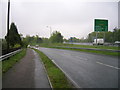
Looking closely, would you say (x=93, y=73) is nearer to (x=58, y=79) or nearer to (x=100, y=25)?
(x=58, y=79)

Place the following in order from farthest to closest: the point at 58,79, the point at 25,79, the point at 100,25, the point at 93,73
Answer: the point at 100,25 < the point at 93,73 < the point at 25,79 < the point at 58,79

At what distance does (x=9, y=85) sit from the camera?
5332 mm

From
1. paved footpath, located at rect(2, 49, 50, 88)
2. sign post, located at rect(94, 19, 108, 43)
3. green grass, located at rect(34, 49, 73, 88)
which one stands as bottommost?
paved footpath, located at rect(2, 49, 50, 88)

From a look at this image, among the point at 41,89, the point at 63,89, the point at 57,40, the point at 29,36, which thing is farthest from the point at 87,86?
the point at 29,36

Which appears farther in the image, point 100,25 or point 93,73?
point 100,25

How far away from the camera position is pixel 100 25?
22.4 metres

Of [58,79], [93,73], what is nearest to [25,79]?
[58,79]

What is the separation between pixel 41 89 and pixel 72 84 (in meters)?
1.41

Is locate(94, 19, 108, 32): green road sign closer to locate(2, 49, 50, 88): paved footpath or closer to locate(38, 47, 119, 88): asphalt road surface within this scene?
locate(38, 47, 119, 88): asphalt road surface

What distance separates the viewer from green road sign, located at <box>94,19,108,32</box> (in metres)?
22.4

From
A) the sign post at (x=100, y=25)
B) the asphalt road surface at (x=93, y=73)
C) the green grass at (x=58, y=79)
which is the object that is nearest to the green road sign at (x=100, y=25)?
the sign post at (x=100, y=25)

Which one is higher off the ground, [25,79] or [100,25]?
[100,25]

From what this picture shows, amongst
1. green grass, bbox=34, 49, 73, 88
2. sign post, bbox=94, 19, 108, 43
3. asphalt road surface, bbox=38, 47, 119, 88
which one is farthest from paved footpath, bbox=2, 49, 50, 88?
sign post, bbox=94, 19, 108, 43

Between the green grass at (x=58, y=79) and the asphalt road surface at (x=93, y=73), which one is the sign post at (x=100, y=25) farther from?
the green grass at (x=58, y=79)
